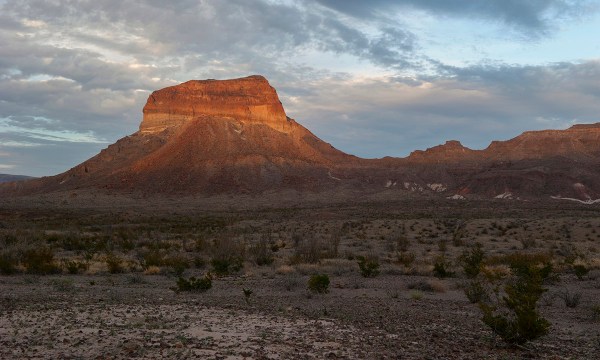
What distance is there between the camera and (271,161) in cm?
11325

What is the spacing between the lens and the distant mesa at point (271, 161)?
100938 millimetres

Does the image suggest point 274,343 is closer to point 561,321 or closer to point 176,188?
point 561,321

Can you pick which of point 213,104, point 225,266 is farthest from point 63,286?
point 213,104

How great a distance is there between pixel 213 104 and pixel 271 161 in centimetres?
2385

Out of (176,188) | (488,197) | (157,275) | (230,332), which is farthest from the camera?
(176,188)

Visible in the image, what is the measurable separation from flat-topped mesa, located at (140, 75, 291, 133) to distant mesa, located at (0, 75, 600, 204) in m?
0.23

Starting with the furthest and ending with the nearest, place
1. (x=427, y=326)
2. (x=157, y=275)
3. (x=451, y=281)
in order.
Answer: (x=157, y=275)
(x=451, y=281)
(x=427, y=326)

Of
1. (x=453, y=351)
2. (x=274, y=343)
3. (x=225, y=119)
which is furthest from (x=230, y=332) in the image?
(x=225, y=119)

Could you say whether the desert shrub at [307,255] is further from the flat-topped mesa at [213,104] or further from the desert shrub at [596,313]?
the flat-topped mesa at [213,104]

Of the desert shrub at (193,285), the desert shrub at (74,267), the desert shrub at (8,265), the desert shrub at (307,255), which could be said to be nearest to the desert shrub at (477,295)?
the desert shrub at (193,285)

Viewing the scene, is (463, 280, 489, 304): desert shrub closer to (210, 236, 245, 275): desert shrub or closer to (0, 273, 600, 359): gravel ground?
(0, 273, 600, 359): gravel ground

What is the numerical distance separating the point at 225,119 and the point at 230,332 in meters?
115

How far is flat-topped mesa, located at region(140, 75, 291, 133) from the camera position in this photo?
128 metres

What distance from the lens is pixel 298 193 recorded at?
102 metres
